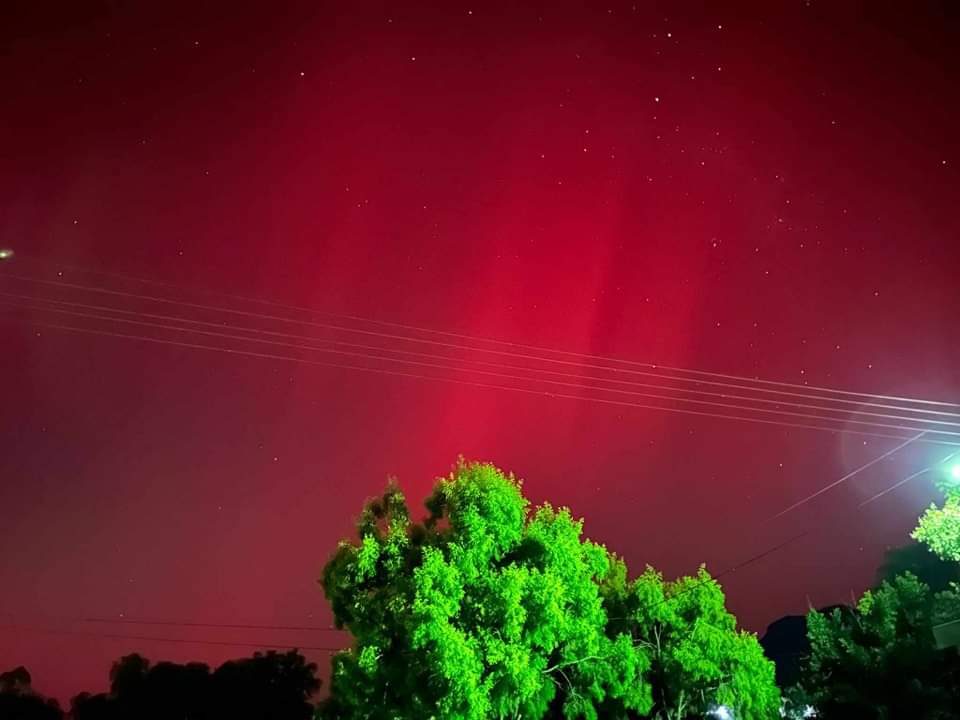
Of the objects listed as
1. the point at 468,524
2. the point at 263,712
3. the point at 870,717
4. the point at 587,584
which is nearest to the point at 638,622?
the point at 587,584

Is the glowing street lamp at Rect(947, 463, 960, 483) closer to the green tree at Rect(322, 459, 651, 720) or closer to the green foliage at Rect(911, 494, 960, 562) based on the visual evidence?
the green foliage at Rect(911, 494, 960, 562)

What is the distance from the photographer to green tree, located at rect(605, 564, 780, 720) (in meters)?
22.6

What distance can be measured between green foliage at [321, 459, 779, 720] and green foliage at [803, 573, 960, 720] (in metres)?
3.11

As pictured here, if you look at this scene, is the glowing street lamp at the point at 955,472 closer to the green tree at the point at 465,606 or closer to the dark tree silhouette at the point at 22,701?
the green tree at the point at 465,606

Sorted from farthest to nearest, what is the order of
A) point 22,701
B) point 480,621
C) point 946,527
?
point 22,701 → point 946,527 → point 480,621

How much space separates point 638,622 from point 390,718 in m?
8.54

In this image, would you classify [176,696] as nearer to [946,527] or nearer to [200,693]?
[200,693]

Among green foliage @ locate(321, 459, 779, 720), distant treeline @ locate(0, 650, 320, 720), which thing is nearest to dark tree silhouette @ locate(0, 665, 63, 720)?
distant treeline @ locate(0, 650, 320, 720)

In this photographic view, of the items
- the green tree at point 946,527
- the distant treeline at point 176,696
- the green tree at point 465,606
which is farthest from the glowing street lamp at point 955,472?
the distant treeline at point 176,696

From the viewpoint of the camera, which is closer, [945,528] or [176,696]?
[945,528]

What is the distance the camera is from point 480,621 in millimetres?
17875

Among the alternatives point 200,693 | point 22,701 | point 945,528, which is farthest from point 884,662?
point 22,701

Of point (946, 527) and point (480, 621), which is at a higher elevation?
point (946, 527)

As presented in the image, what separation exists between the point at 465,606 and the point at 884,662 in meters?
11.8
